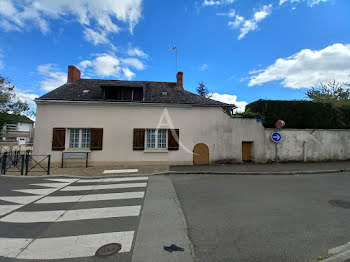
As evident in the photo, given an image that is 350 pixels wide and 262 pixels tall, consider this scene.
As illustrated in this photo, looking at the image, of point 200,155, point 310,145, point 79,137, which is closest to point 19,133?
point 79,137

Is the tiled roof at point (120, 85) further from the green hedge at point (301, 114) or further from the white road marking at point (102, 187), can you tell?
the white road marking at point (102, 187)

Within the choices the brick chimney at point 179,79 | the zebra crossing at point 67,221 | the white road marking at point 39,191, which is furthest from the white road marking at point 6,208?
the brick chimney at point 179,79

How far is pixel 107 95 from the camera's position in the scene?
1116cm

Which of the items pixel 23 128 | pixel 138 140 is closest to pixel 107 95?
pixel 138 140

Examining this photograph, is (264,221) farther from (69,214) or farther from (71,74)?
(71,74)

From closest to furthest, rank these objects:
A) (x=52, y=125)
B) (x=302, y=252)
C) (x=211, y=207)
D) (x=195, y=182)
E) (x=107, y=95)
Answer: (x=302, y=252)
(x=211, y=207)
(x=195, y=182)
(x=52, y=125)
(x=107, y=95)

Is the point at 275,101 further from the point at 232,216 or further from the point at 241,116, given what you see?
the point at 232,216

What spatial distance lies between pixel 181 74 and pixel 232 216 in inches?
476

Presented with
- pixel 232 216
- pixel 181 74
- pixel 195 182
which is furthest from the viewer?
pixel 181 74

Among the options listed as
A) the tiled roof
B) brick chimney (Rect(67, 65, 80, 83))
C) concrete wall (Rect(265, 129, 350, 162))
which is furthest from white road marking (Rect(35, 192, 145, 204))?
brick chimney (Rect(67, 65, 80, 83))

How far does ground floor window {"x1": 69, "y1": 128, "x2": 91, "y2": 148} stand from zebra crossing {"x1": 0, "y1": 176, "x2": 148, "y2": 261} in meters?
4.88

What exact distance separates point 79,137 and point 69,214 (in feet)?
25.7

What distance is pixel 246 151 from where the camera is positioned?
1155cm

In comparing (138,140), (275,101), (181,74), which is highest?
(181,74)
